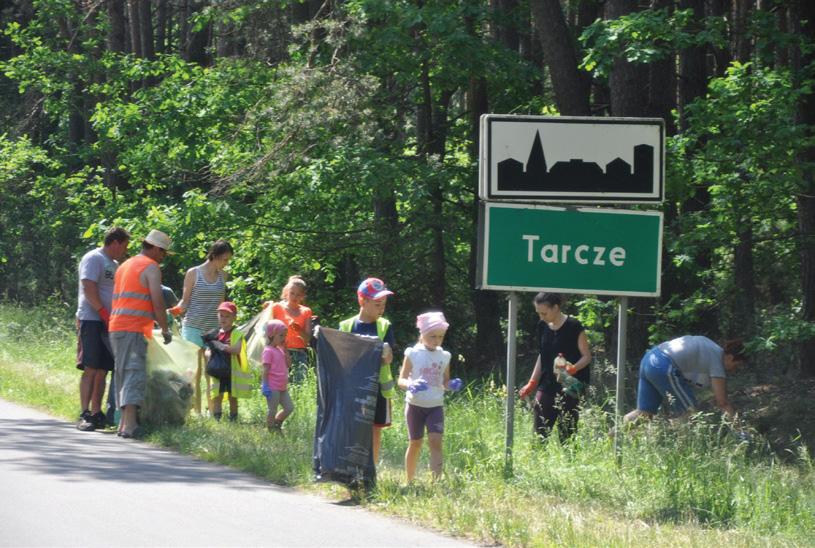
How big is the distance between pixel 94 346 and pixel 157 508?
481 cm

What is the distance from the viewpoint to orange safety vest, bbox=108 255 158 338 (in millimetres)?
11719

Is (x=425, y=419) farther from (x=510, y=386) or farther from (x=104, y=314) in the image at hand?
(x=104, y=314)

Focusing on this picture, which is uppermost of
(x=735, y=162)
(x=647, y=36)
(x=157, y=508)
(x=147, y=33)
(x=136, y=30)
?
(x=136, y=30)

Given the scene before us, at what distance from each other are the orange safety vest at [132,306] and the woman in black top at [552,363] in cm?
365

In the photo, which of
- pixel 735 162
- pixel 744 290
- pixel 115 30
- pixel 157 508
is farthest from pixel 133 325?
pixel 115 30

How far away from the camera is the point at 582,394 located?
10.8m

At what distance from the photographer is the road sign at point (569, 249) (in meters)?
8.96

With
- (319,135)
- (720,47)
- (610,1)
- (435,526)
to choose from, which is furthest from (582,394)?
(319,135)

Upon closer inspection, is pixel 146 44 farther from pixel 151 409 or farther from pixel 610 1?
pixel 151 409

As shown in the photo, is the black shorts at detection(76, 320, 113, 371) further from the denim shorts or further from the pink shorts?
the pink shorts

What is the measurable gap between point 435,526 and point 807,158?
10.2 m

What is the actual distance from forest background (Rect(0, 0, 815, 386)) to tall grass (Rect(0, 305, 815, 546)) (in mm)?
4936

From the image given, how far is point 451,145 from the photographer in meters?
21.8

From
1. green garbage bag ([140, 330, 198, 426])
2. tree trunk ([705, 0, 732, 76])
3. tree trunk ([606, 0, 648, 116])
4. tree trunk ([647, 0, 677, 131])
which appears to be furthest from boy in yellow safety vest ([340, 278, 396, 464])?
tree trunk ([705, 0, 732, 76])
